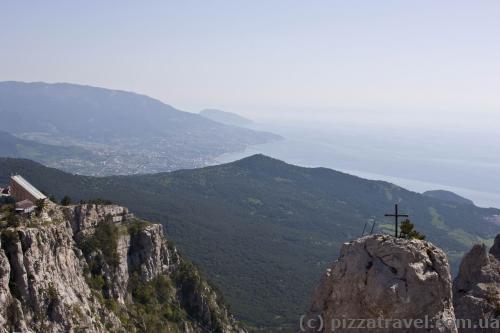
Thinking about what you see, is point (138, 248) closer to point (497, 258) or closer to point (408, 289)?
point (497, 258)

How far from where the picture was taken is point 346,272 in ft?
67.7

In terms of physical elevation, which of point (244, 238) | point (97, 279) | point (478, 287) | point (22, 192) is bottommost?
point (244, 238)

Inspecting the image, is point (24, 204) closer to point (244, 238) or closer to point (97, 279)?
point (97, 279)

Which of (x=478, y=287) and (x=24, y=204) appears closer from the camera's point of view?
(x=478, y=287)

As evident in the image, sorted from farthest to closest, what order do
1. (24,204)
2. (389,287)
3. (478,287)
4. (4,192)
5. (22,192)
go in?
(4,192) → (22,192) → (24,204) → (478,287) → (389,287)

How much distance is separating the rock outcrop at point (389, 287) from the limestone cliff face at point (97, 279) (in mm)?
26980

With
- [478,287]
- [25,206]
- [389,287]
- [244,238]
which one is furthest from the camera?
[244,238]

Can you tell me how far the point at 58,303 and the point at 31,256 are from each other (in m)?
4.44

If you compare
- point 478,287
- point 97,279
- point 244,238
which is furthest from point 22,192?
point 244,238

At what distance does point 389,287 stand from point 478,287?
35.5 feet

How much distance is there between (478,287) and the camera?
89.6 ft

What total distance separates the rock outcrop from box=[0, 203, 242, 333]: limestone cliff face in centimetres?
2698

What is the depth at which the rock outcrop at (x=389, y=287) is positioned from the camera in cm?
1900

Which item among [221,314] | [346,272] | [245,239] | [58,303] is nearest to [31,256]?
[58,303]
